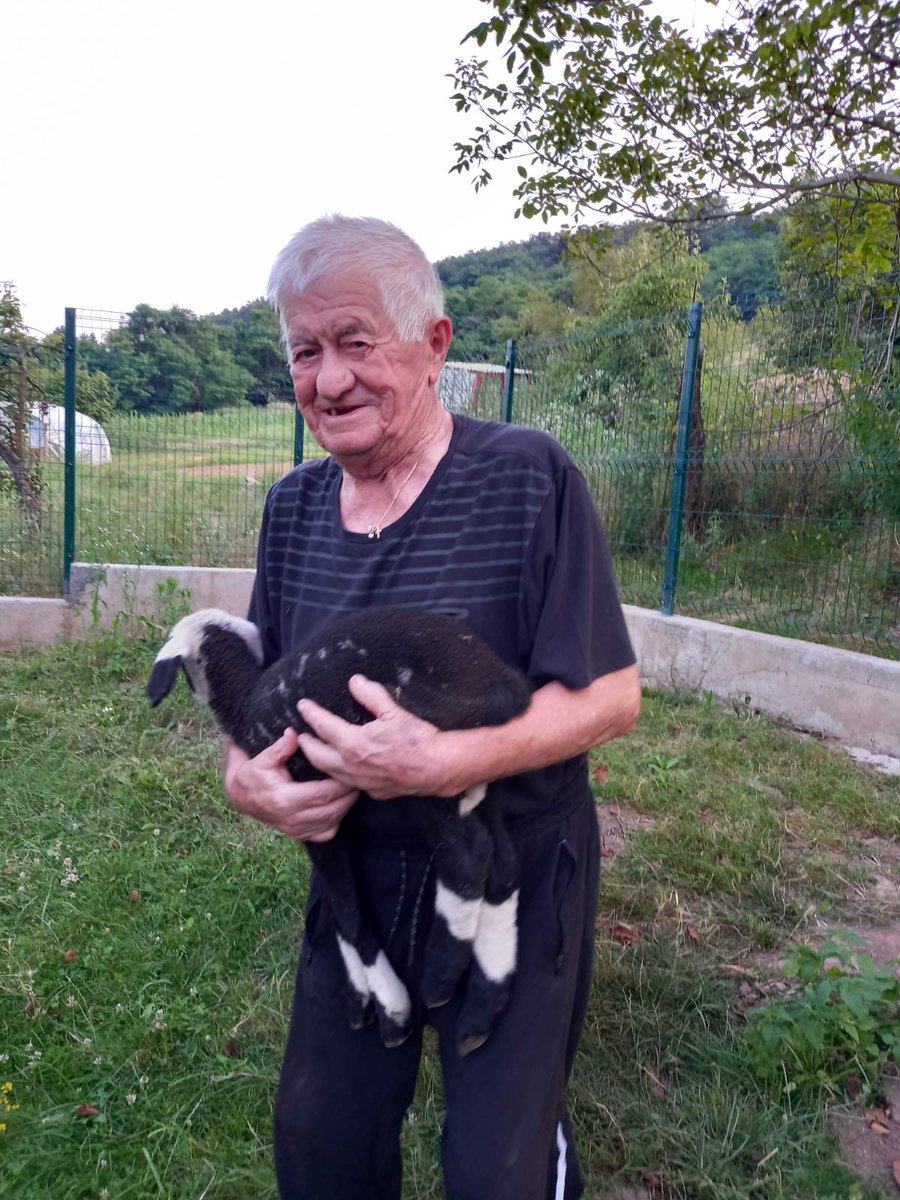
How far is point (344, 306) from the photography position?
5.76 ft

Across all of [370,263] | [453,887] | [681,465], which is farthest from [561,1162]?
[681,465]

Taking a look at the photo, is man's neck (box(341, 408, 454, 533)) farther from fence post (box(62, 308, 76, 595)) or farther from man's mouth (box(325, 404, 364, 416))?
fence post (box(62, 308, 76, 595))

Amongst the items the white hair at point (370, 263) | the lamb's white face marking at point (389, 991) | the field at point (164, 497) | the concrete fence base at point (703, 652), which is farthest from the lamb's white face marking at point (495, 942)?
the field at point (164, 497)

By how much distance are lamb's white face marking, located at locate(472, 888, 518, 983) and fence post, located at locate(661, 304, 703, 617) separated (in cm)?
533

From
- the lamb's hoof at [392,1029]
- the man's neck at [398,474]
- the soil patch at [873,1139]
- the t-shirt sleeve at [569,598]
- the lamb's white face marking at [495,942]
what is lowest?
the soil patch at [873,1139]

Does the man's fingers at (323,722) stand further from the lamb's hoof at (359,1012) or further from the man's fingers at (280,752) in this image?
the lamb's hoof at (359,1012)

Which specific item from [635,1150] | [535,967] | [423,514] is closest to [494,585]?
[423,514]

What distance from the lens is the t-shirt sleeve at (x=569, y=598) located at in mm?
1669

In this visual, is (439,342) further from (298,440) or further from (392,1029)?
(298,440)

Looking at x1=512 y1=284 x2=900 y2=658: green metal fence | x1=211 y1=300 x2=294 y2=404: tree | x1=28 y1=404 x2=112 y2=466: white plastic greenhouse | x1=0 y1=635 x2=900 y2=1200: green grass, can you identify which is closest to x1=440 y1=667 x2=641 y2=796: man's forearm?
x1=0 y1=635 x2=900 y2=1200: green grass

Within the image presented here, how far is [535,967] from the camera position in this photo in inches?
69.3

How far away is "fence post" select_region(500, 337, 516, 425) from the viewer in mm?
8219

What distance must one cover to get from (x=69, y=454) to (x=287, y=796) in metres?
6.66

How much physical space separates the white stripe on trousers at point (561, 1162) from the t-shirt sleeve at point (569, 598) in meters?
1.09
